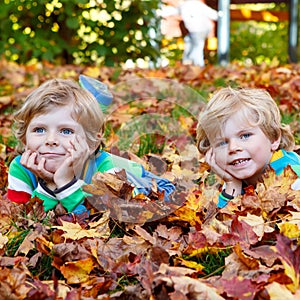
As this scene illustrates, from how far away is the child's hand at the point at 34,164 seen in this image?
2729mm

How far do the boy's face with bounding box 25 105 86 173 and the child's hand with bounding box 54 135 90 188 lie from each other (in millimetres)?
22

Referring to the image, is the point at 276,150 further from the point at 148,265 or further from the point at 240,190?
the point at 148,265

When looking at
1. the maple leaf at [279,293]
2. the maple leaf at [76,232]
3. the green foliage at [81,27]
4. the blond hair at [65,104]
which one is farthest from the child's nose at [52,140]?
the green foliage at [81,27]

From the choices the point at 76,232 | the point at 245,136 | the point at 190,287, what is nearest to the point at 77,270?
the point at 76,232

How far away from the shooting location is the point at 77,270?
203 cm

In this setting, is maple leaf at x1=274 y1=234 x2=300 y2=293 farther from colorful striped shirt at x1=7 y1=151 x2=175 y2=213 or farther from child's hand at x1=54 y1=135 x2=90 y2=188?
child's hand at x1=54 y1=135 x2=90 y2=188

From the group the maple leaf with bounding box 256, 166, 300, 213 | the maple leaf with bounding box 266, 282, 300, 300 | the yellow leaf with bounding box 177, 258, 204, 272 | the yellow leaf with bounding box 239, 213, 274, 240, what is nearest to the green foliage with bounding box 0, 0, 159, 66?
the maple leaf with bounding box 256, 166, 300, 213

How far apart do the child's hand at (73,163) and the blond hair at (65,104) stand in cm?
10

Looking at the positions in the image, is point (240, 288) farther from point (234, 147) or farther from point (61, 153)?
point (61, 153)

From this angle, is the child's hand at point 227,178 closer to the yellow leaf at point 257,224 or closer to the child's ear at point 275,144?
the child's ear at point 275,144

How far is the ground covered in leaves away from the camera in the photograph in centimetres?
183

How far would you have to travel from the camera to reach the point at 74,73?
21.3ft

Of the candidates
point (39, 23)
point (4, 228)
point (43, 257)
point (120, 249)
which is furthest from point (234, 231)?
point (39, 23)

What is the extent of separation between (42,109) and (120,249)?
912 millimetres
